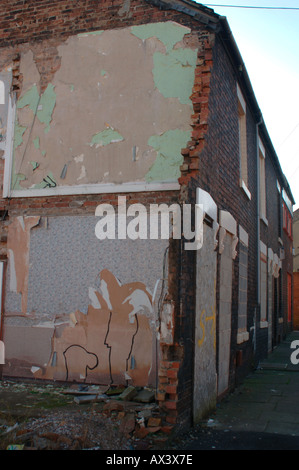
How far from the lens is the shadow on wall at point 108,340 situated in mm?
6520

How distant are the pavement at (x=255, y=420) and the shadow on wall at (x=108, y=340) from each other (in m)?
1.15

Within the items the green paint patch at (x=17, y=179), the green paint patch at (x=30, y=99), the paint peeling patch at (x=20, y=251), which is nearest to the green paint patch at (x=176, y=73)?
the green paint patch at (x=30, y=99)

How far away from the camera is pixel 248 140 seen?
1087 cm

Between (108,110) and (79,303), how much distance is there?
9.73 feet

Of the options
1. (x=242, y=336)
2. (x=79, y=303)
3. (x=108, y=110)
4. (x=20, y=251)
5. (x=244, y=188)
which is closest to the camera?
(x=79, y=303)

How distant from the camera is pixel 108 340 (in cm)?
668

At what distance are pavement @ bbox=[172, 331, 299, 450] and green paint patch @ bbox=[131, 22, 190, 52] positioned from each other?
212 inches

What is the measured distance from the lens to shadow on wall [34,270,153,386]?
652 cm

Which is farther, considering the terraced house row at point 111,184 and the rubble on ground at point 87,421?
the terraced house row at point 111,184

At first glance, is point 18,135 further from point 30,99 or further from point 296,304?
point 296,304

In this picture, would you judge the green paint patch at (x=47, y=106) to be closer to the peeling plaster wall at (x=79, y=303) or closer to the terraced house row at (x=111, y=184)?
the terraced house row at (x=111, y=184)

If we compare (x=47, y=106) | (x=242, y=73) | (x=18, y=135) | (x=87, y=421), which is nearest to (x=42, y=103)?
(x=47, y=106)

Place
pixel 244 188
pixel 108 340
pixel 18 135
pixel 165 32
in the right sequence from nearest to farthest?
pixel 108 340, pixel 165 32, pixel 18 135, pixel 244 188
